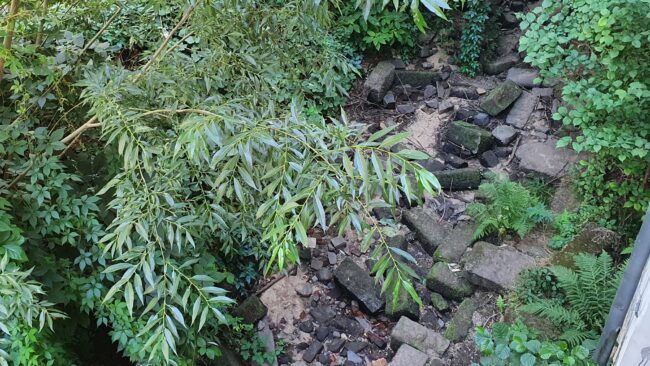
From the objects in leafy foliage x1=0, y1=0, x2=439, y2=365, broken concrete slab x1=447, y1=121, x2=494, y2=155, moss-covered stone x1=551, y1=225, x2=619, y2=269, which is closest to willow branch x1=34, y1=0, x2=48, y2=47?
leafy foliage x1=0, y1=0, x2=439, y2=365

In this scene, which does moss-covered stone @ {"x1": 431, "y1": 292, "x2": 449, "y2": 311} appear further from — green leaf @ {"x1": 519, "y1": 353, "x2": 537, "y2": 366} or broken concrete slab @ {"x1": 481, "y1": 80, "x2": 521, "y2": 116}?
broken concrete slab @ {"x1": 481, "y1": 80, "x2": 521, "y2": 116}

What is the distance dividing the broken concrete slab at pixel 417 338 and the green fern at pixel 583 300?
60 centimetres

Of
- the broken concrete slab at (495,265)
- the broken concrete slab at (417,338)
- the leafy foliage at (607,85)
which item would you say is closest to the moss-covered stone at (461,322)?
the broken concrete slab at (417,338)

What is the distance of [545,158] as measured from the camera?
4.54 m

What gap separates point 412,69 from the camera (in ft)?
18.4

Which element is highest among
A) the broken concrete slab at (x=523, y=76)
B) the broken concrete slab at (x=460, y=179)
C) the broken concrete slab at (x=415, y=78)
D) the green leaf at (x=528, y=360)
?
the broken concrete slab at (x=523, y=76)

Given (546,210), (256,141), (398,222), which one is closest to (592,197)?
(546,210)

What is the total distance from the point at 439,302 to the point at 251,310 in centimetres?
132

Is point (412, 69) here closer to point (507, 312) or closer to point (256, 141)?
point (507, 312)

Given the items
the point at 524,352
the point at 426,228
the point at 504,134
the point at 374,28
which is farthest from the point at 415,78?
the point at 524,352

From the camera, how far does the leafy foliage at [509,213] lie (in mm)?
3971

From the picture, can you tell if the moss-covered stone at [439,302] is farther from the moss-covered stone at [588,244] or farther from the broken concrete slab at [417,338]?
the moss-covered stone at [588,244]

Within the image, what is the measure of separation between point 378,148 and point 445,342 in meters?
2.21

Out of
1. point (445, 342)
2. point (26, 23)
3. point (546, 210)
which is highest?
point (26, 23)
